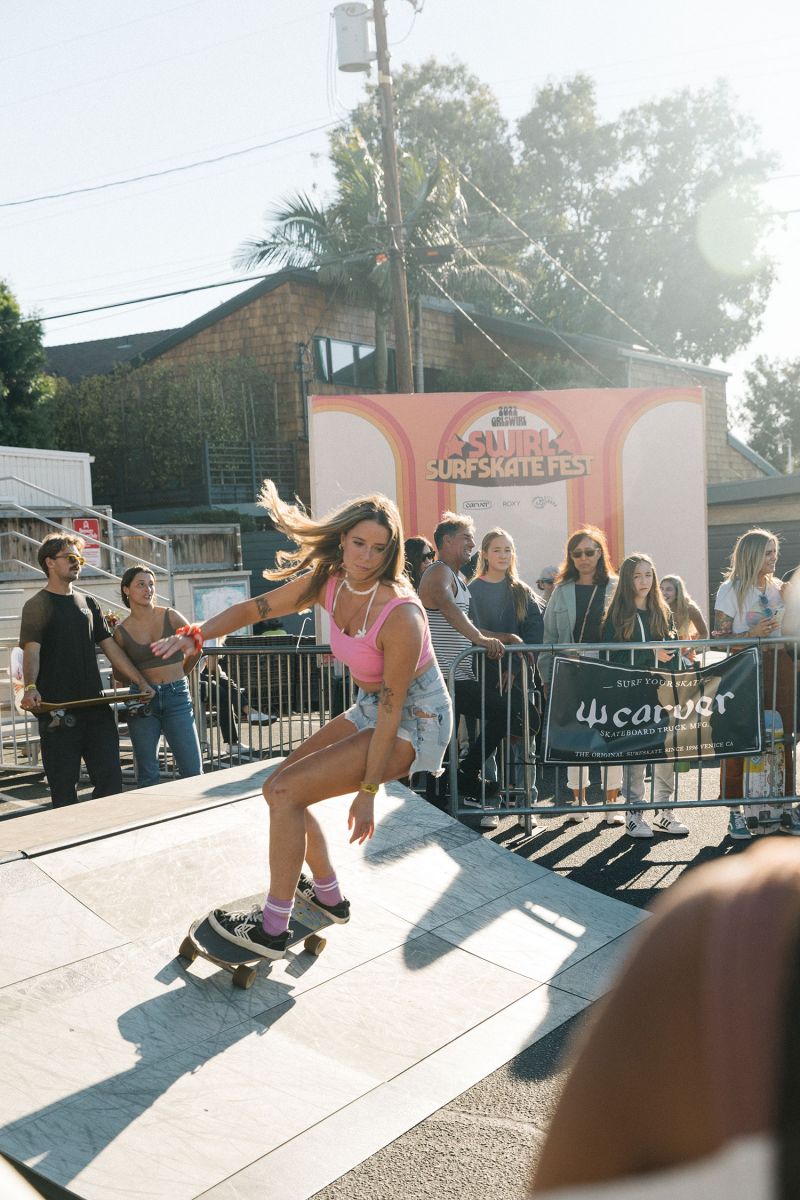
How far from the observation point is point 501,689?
8.16 meters

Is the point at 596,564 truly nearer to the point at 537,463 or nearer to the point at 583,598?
the point at 583,598

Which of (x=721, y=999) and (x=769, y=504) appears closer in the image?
(x=721, y=999)

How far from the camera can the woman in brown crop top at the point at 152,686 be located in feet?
25.9

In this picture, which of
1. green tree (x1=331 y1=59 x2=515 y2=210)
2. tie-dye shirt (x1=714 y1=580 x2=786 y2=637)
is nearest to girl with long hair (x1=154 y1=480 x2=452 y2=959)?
tie-dye shirt (x1=714 y1=580 x2=786 y2=637)

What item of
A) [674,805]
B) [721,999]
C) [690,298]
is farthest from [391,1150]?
[690,298]

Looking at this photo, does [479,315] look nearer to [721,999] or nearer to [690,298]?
[690,298]

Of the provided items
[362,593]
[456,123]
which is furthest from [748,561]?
[456,123]

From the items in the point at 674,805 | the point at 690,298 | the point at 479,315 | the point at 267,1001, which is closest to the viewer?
the point at 267,1001

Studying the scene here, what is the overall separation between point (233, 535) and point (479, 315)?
49.9ft

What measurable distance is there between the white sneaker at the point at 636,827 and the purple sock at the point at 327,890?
370 centimetres

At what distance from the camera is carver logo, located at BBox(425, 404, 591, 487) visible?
1354cm

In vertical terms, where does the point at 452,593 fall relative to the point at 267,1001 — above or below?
above

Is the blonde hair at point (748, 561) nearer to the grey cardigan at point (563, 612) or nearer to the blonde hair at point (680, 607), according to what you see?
the blonde hair at point (680, 607)

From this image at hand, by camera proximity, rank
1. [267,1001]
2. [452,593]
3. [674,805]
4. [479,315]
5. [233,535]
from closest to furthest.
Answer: [267,1001]
[674,805]
[452,593]
[233,535]
[479,315]
